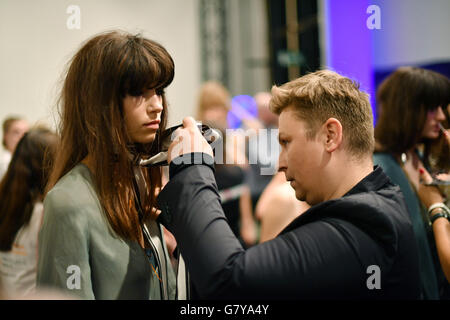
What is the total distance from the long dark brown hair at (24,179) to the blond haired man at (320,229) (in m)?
0.99

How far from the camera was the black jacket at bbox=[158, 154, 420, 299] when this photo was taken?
95 centimetres

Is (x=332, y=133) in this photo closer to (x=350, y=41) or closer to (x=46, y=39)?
(x=350, y=41)

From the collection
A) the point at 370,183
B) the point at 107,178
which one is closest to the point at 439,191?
the point at 370,183

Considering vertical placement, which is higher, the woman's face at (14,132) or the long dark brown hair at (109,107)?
the long dark brown hair at (109,107)

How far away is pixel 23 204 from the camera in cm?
180

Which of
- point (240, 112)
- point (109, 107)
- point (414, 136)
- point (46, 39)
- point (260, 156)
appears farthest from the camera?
point (240, 112)

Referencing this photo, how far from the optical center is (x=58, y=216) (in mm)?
1004

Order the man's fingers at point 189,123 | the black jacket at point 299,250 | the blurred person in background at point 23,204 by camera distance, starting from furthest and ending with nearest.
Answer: the blurred person in background at point 23,204 < the man's fingers at point 189,123 < the black jacket at point 299,250

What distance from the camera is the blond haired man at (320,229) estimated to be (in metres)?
0.95

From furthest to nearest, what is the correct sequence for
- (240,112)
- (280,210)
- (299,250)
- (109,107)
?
(240,112) → (280,210) → (109,107) → (299,250)

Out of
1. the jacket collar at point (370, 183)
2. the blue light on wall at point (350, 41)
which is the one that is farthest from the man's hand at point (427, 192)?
the jacket collar at point (370, 183)

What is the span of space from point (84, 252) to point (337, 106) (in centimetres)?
69

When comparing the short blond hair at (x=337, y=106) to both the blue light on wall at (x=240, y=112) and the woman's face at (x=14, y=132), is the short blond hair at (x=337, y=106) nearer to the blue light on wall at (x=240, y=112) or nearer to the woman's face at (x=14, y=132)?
the woman's face at (x=14, y=132)

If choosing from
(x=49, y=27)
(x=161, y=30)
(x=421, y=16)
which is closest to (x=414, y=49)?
(x=421, y=16)
